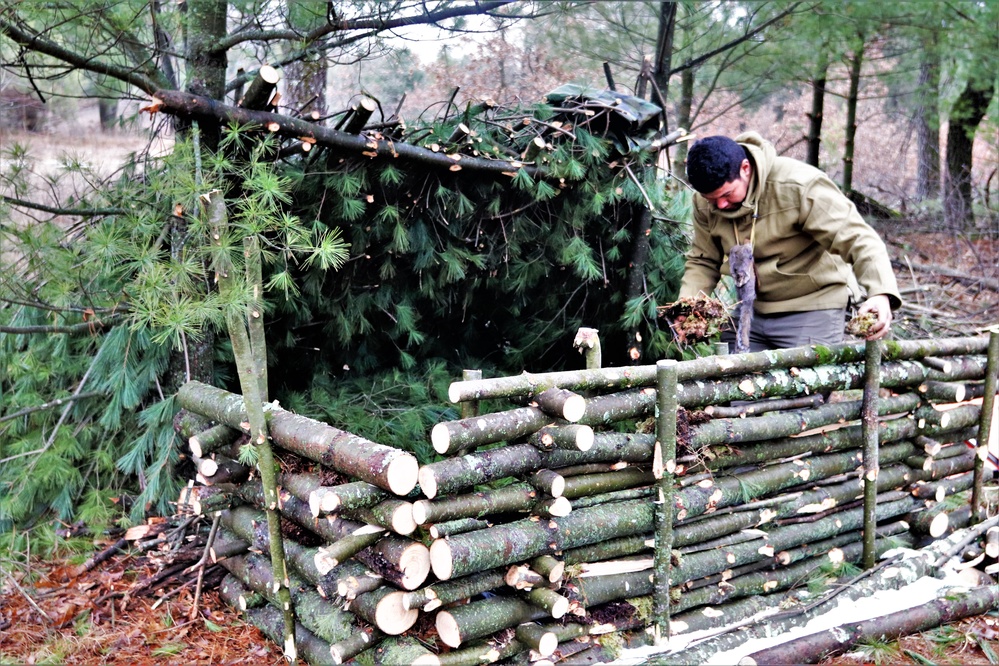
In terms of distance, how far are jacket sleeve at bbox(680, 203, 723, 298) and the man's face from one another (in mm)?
309

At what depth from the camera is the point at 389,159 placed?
4.35 metres

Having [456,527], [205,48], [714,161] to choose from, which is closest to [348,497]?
[456,527]

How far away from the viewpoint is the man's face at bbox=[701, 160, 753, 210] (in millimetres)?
3842

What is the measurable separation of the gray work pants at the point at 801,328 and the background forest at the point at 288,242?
0.96 m

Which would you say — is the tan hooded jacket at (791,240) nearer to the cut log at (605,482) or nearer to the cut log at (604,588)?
the cut log at (605,482)

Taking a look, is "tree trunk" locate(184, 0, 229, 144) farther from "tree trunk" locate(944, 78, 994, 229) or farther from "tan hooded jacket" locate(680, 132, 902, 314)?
"tree trunk" locate(944, 78, 994, 229)

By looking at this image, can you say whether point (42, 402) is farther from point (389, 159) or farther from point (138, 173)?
point (389, 159)

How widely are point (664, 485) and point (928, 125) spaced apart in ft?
34.0

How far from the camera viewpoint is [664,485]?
10.6 ft

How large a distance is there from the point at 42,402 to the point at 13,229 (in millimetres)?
1236

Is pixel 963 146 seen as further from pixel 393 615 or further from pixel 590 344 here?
pixel 393 615

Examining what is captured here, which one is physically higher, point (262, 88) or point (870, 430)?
point (262, 88)


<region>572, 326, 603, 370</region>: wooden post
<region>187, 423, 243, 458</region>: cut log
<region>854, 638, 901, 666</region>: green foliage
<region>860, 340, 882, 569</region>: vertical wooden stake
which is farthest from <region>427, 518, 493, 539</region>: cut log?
<region>860, 340, 882, 569</region>: vertical wooden stake

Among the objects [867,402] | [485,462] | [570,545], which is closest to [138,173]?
[485,462]
